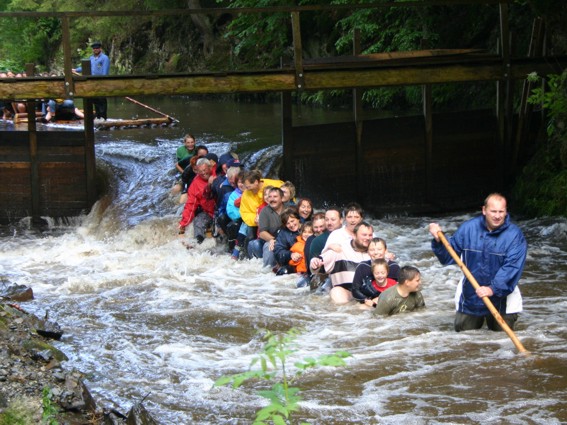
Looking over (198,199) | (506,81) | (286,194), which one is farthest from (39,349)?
(506,81)

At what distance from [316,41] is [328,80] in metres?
13.4

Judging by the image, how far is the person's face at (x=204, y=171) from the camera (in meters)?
14.9

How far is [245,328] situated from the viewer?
34.7ft

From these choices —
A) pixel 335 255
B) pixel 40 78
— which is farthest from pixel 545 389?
pixel 40 78

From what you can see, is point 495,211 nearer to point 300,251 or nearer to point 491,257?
point 491,257

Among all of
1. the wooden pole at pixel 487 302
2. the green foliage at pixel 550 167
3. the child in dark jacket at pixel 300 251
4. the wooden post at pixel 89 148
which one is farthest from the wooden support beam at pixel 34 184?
the wooden pole at pixel 487 302

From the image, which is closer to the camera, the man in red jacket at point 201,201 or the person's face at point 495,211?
the person's face at point 495,211

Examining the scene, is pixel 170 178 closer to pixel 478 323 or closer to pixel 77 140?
pixel 77 140

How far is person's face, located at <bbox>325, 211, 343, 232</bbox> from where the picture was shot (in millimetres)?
11508

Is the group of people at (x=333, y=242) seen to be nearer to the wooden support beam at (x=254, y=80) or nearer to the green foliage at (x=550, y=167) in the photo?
the wooden support beam at (x=254, y=80)

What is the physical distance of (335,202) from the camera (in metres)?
17.2

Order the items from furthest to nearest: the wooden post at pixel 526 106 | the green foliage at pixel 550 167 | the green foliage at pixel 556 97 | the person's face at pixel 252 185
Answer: the wooden post at pixel 526 106 < the green foliage at pixel 550 167 < the green foliage at pixel 556 97 < the person's face at pixel 252 185

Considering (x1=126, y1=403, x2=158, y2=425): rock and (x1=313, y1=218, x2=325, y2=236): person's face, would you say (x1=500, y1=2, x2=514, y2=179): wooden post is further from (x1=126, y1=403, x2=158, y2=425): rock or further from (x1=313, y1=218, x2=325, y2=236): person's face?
(x1=126, y1=403, x2=158, y2=425): rock

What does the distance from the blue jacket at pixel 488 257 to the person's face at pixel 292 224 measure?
3500 mm
